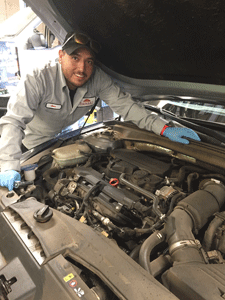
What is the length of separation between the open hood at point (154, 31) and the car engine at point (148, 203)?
58 cm

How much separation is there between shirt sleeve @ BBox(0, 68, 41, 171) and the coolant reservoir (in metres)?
0.27

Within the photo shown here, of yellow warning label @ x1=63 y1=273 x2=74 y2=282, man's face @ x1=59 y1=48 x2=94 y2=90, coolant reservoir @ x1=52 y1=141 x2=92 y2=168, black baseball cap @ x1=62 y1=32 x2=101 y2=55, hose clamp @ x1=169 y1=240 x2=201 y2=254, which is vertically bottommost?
yellow warning label @ x1=63 y1=273 x2=74 y2=282

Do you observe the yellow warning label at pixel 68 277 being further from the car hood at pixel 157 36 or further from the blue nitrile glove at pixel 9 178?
the car hood at pixel 157 36

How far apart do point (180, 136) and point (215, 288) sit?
0.98m

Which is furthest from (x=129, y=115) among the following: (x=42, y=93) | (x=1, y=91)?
(x=1, y=91)

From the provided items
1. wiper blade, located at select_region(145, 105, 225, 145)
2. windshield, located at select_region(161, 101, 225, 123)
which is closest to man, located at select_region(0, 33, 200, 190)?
wiper blade, located at select_region(145, 105, 225, 145)

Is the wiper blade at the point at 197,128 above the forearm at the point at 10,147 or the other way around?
above

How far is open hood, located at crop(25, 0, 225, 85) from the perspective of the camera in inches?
45.8

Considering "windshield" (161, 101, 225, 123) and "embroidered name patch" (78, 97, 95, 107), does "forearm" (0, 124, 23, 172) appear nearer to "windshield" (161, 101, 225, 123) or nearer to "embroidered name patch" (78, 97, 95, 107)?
"embroidered name patch" (78, 97, 95, 107)

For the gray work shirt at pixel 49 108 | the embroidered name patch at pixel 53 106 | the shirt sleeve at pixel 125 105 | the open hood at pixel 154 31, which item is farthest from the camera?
the embroidered name patch at pixel 53 106

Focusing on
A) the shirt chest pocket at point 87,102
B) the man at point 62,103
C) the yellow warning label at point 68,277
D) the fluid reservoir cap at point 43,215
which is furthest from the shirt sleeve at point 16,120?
the yellow warning label at point 68,277

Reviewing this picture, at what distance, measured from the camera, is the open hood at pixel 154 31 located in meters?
1.16

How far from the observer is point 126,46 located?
1673 millimetres

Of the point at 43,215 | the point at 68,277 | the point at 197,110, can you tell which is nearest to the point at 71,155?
the point at 43,215
